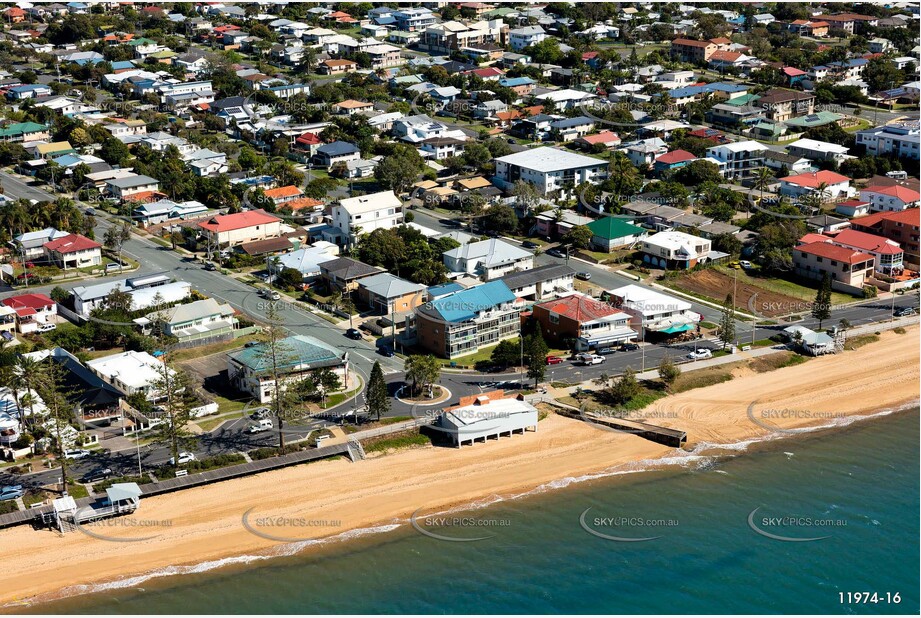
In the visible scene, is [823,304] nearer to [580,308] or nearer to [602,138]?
[580,308]

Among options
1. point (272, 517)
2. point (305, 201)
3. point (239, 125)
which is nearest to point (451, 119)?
point (239, 125)

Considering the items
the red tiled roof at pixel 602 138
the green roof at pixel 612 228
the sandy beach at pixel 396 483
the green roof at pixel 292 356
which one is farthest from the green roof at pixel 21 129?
the sandy beach at pixel 396 483

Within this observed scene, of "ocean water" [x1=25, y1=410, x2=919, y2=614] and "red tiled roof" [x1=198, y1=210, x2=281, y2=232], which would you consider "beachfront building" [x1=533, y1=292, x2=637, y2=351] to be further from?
"red tiled roof" [x1=198, y1=210, x2=281, y2=232]

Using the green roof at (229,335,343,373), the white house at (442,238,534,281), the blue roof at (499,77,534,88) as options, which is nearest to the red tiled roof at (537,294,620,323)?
the white house at (442,238,534,281)

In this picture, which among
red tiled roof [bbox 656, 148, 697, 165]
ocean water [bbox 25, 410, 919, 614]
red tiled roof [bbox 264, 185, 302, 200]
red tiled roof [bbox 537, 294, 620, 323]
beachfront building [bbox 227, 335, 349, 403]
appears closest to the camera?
ocean water [bbox 25, 410, 919, 614]

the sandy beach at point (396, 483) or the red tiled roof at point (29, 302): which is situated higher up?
the red tiled roof at point (29, 302)

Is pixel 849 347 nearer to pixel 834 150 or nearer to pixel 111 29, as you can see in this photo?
pixel 834 150

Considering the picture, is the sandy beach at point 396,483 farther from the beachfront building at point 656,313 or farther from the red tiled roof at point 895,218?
the red tiled roof at point 895,218
